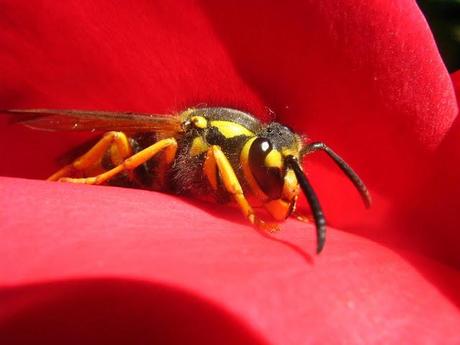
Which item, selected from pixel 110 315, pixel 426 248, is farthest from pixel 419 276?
pixel 110 315

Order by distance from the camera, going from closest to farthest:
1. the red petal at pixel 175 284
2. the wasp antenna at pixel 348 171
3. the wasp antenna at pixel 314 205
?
the red petal at pixel 175 284 → the wasp antenna at pixel 314 205 → the wasp antenna at pixel 348 171

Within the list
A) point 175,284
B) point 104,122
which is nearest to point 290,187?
point 104,122

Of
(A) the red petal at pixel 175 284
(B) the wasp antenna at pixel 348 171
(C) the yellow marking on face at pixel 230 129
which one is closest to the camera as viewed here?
(A) the red petal at pixel 175 284

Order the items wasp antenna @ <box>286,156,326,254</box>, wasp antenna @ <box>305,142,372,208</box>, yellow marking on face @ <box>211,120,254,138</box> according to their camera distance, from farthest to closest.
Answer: yellow marking on face @ <box>211,120,254,138</box>, wasp antenna @ <box>305,142,372,208</box>, wasp antenna @ <box>286,156,326,254</box>

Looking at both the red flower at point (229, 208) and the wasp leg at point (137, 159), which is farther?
the wasp leg at point (137, 159)

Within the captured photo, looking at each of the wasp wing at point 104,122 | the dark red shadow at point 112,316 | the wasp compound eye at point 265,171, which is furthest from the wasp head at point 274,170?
the dark red shadow at point 112,316

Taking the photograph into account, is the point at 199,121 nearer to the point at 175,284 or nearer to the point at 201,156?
the point at 201,156

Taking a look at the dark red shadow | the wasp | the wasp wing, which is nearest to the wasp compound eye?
the wasp

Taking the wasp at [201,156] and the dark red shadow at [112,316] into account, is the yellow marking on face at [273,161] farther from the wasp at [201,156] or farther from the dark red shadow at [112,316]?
the dark red shadow at [112,316]

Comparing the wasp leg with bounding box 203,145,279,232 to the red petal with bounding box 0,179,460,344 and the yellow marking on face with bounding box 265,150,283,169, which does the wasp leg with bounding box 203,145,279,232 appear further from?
the red petal with bounding box 0,179,460,344

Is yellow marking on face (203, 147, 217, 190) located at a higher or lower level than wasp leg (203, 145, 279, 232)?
lower

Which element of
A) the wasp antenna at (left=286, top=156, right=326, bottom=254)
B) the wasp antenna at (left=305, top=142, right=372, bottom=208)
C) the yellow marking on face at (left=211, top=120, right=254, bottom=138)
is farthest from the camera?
the yellow marking on face at (left=211, top=120, right=254, bottom=138)
